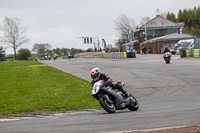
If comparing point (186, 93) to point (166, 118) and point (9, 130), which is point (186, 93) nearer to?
point (166, 118)

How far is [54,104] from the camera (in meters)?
12.3

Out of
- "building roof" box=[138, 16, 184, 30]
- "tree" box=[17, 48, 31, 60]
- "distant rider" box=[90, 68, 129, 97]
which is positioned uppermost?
"building roof" box=[138, 16, 184, 30]

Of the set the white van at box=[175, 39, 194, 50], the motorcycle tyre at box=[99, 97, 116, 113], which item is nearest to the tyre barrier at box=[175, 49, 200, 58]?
the white van at box=[175, 39, 194, 50]

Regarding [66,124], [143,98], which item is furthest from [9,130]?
[143,98]

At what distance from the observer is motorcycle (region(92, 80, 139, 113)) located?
9.68 m

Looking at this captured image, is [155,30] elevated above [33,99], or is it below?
above

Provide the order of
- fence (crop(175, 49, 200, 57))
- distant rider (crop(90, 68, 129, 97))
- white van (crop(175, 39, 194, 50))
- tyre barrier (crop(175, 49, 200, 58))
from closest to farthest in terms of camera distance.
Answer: distant rider (crop(90, 68, 129, 97)) < tyre barrier (crop(175, 49, 200, 58)) < fence (crop(175, 49, 200, 57)) < white van (crop(175, 39, 194, 50))

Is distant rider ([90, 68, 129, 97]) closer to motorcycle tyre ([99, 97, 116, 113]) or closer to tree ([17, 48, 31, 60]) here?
motorcycle tyre ([99, 97, 116, 113])

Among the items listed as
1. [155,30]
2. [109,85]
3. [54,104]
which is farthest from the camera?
[155,30]

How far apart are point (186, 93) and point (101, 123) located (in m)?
6.71

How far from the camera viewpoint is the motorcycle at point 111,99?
31.8ft

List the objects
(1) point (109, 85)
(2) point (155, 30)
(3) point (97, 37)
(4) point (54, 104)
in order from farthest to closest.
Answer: (3) point (97, 37), (2) point (155, 30), (4) point (54, 104), (1) point (109, 85)

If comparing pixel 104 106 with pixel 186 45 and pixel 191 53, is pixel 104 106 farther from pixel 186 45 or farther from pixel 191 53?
pixel 186 45

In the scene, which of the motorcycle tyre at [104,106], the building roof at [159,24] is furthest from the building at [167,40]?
the motorcycle tyre at [104,106]
